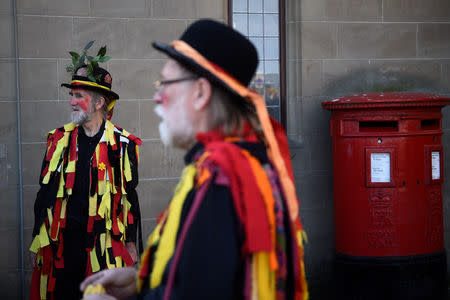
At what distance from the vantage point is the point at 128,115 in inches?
211

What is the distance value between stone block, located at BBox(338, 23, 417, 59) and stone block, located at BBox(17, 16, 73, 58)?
8.69ft

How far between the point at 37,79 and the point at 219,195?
4.00 meters

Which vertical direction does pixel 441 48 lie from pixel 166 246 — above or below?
above

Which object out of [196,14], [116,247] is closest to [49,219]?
[116,247]

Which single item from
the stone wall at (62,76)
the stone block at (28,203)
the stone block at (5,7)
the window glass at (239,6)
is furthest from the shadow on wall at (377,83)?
the stone block at (5,7)

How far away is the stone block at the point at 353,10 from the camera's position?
5.71 m

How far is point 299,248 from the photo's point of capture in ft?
6.14

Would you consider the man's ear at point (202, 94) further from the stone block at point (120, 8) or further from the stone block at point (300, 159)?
the stone block at point (300, 159)

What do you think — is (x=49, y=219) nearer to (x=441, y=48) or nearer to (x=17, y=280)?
(x=17, y=280)

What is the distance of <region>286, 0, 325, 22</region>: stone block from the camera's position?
5645 millimetres

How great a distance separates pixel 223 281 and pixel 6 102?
4.15 meters

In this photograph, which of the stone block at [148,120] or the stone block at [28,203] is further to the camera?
the stone block at [148,120]

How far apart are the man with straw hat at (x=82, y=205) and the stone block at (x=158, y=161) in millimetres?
986

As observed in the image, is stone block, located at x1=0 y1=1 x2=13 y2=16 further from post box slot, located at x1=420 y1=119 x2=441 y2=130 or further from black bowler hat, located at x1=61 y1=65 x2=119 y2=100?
post box slot, located at x1=420 y1=119 x2=441 y2=130
